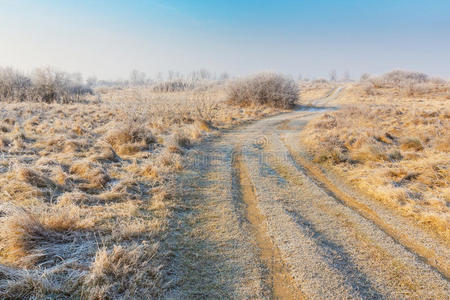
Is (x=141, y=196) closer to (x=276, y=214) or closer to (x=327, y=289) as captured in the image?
(x=276, y=214)

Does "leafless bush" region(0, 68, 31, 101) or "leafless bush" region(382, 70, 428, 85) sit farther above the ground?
"leafless bush" region(382, 70, 428, 85)

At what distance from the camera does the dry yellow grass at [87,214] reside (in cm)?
240

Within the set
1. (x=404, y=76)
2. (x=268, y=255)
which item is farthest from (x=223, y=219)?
(x=404, y=76)

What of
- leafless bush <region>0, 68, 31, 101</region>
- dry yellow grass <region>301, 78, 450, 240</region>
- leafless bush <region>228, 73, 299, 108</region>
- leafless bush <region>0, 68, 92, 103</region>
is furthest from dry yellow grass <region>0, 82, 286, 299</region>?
leafless bush <region>0, 68, 31, 101</region>

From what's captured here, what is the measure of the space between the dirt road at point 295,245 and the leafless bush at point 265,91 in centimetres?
1689

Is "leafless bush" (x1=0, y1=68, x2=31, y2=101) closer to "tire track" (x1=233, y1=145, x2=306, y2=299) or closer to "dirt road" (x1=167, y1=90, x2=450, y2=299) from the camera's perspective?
"dirt road" (x1=167, y1=90, x2=450, y2=299)

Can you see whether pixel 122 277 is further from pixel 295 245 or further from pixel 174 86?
pixel 174 86

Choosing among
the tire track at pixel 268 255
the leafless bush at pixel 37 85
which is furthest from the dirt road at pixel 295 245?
the leafless bush at pixel 37 85

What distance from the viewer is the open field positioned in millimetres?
2611

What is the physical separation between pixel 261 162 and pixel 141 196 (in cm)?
367

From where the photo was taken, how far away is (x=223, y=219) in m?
4.07

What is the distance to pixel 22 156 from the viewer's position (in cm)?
633

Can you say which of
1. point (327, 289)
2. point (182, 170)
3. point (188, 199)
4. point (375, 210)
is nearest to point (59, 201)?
point (188, 199)

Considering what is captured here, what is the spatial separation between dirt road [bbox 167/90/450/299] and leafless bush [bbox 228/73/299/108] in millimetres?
16889
